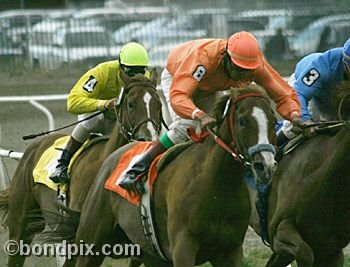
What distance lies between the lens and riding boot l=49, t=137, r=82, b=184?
7906mm

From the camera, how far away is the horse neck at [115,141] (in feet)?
24.4

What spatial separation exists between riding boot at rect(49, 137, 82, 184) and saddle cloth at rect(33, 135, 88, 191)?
0.12 feet

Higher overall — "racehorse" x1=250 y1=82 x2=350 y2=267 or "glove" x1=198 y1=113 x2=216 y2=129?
"glove" x1=198 y1=113 x2=216 y2=129

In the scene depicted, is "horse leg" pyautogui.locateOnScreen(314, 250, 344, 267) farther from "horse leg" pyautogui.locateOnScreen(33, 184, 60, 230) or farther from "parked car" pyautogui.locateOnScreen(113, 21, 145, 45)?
"parked car" pyautogui.locateOnScreen(113, 21, 145, 45)

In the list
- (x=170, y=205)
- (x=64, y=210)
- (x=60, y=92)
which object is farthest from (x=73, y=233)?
(x=60, y=92)

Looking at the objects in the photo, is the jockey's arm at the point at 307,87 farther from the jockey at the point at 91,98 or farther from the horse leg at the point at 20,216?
the horse leg at the point at 20,216

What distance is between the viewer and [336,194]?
6.25 m

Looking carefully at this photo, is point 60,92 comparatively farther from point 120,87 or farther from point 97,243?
point 97,243

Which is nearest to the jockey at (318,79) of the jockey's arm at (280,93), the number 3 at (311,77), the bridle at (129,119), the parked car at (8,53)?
the number 3 at (311,77)

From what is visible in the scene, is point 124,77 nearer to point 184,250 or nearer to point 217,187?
point 217,187

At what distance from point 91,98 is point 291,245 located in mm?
2175

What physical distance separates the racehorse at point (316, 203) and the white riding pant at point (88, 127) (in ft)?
5.98

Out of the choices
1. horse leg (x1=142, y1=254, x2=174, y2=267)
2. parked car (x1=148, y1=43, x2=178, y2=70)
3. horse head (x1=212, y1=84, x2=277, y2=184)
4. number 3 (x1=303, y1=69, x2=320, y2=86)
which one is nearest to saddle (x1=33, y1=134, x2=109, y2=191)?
horse leg (x1=142, y1=254, x2=174, y2=267)

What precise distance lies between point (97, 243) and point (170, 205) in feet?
2.94
